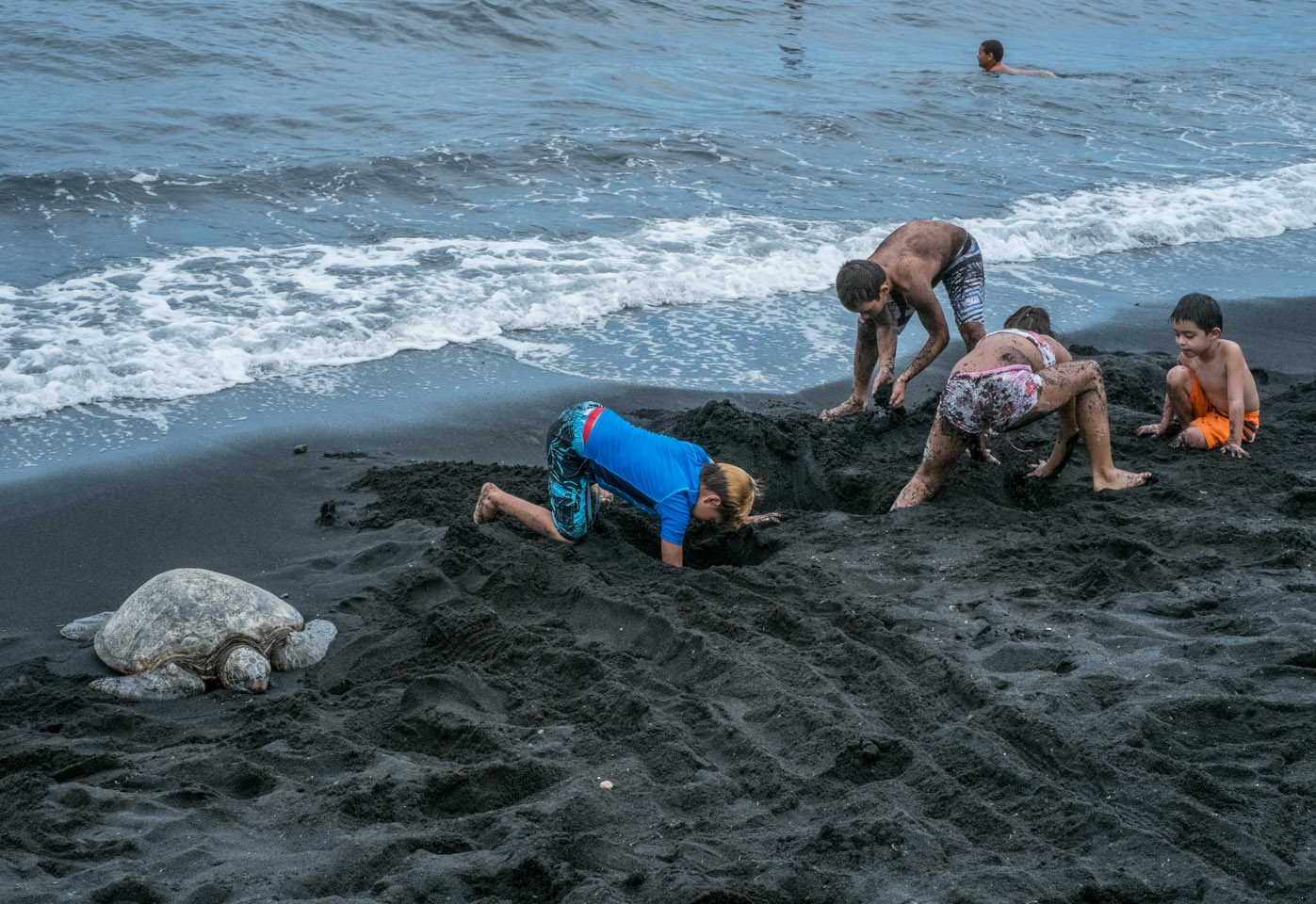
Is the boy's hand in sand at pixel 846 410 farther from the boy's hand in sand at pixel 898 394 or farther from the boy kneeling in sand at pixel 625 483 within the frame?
the boy kneeling in sand at pixel 625 483

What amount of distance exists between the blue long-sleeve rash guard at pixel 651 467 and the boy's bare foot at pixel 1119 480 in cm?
188

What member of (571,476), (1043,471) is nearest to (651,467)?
(571,476)

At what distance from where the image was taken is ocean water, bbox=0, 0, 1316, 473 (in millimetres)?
6645

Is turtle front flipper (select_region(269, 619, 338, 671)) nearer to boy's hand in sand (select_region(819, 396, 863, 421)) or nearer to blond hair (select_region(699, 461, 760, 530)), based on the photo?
blond hair (select_region(699, 461, 760, 530))

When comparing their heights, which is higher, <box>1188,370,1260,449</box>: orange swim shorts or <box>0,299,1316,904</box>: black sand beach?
<box>1188,370,1260,449</box>: orange swim shorts

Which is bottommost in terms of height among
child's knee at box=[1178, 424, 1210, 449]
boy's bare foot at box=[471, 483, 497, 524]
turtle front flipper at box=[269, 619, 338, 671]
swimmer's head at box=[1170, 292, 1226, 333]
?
turtle front flipper at box=[269, 619, 338, 671]

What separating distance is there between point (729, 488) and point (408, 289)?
4.42m

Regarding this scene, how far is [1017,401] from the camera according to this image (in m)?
4.45

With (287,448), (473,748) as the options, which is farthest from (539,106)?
(473,748)

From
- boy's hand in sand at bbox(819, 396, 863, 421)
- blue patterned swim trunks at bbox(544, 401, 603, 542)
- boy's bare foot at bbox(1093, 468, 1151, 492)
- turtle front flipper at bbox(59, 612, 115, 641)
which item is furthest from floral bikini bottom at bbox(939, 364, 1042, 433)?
turtle front flipper at bbox(59, 612, 115, 641)

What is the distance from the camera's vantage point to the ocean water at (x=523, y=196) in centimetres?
664

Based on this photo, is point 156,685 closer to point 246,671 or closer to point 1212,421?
point 246,671

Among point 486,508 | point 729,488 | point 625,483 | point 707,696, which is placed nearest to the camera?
point 707,696

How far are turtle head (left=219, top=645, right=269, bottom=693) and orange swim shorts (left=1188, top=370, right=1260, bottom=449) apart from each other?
4.36m
